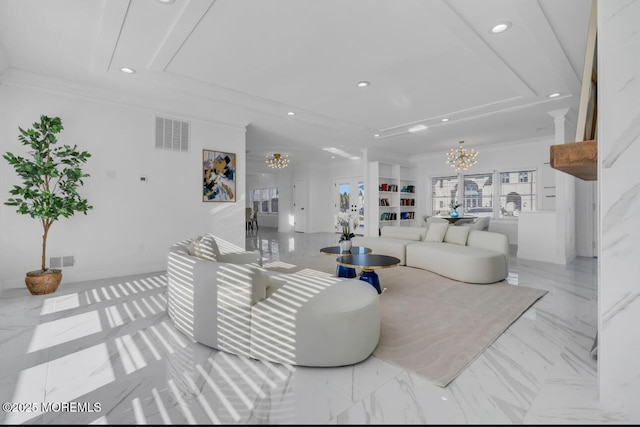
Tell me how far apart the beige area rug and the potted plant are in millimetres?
4090

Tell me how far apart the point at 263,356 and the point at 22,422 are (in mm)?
1256

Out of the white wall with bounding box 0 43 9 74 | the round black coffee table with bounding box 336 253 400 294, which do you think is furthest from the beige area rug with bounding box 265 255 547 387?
the white wall with bounding box 0 43 9 74

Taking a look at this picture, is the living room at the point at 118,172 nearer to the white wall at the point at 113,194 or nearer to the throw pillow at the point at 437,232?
the white wall at the point at 113,194

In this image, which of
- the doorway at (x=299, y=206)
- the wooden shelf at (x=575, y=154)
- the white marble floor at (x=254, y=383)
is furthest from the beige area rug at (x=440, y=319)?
the doorway at (x=299, y=206)

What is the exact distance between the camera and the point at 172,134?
4.98 m

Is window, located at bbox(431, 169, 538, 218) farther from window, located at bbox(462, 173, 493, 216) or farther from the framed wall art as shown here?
the framed wall art

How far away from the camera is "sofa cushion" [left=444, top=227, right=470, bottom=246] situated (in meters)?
4.89

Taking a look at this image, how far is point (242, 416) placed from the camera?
1.52m

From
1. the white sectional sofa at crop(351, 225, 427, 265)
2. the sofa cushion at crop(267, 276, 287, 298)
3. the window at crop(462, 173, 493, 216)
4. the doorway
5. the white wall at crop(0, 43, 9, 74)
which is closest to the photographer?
the sofa cushion at crop(267, 276, 287, 298)

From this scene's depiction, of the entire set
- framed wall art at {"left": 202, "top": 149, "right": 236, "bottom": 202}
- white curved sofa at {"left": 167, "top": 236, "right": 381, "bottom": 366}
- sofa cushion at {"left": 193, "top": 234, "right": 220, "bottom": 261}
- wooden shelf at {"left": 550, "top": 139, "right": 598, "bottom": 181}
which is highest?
framed wall art at {"left": 202, "top": 149, "right": 236, "bottom": 202}

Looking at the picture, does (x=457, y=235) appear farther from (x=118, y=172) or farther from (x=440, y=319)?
(x=118, y=172)

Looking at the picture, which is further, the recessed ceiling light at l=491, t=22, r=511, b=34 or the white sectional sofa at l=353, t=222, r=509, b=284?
the white sectional sofa at l=353, t=222, r=509, b=284

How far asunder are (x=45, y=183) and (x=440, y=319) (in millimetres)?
5035
